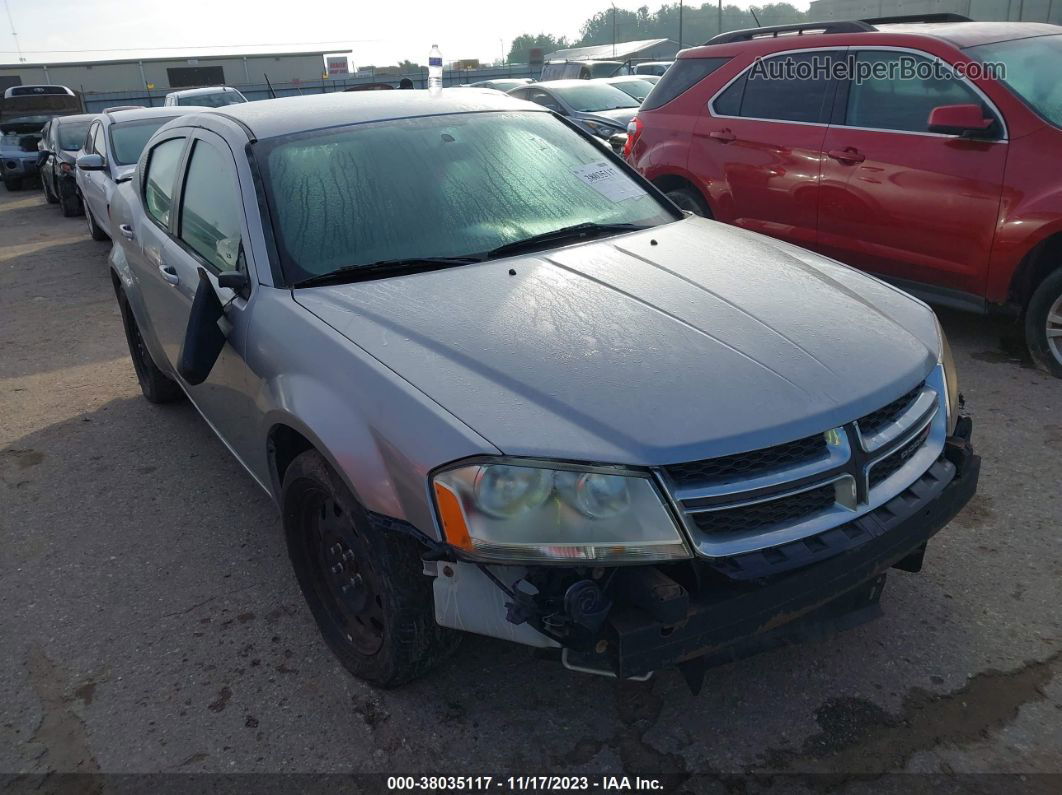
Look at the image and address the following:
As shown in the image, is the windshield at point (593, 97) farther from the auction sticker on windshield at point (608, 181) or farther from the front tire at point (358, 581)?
the front tire at point (358, 581)

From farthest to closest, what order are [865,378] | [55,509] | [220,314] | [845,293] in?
[55,509], [220,314], [845,293], [865,378]

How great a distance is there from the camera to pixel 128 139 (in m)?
9.37

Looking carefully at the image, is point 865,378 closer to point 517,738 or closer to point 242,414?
point 517,738

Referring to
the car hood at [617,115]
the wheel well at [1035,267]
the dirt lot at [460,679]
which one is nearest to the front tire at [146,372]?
the dirt lot at [460,679]

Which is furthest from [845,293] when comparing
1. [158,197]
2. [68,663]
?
[158,197]

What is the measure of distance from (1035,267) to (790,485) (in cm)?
347

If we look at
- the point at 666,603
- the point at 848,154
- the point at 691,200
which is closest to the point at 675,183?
the point at 691,200

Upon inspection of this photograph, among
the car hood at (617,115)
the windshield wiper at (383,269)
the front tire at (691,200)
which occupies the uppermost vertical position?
the windshield wiper at (383,269)

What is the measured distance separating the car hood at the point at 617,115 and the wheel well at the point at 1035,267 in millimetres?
8467

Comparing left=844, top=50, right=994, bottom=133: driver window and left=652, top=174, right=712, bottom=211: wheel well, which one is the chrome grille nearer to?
left=844, top=50, right=994, bottom=133: driver window

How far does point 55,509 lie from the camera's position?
13.2 ft

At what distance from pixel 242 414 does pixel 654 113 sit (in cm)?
477

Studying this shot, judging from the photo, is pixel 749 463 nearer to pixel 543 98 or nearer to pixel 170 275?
pixel 170 275

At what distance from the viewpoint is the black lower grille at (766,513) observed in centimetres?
209
